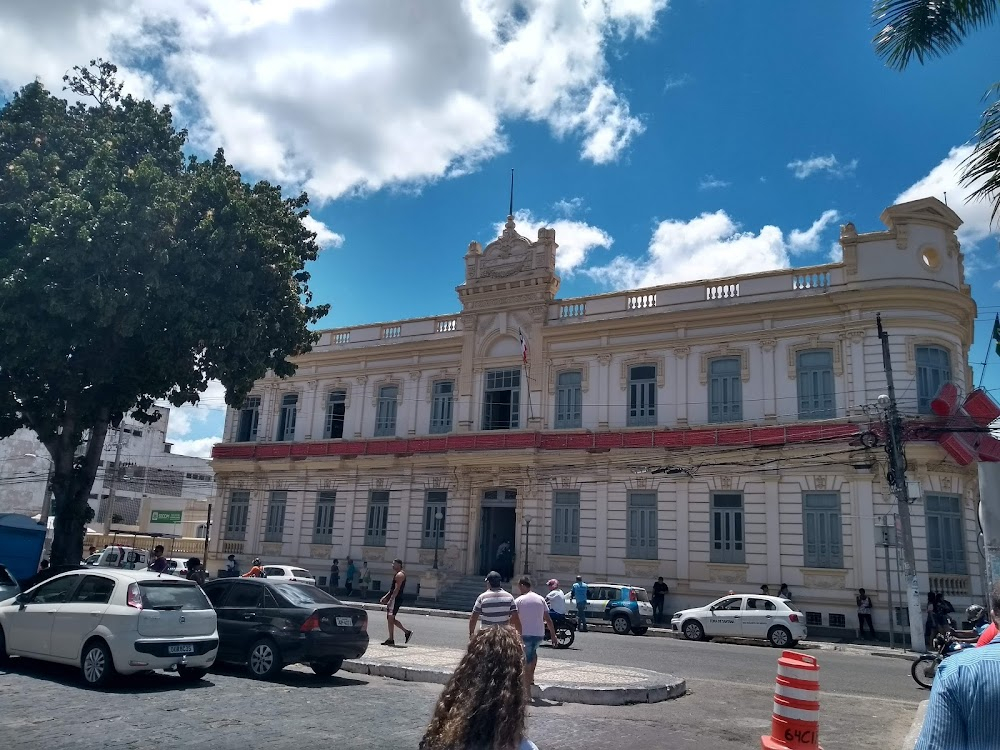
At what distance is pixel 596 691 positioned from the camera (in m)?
11.3

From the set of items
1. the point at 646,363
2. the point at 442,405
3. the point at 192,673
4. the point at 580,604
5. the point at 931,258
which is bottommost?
the point at 192,673

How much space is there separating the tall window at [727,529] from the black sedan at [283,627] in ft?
56.5

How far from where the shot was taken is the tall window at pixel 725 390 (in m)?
28.2

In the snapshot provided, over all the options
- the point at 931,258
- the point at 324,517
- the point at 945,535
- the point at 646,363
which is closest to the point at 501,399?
the point at 646,363

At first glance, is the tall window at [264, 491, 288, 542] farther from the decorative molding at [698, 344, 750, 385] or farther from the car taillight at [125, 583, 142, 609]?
the car taillight at [125, 583, 142, 609]

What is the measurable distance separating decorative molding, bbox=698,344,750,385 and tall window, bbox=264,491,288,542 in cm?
2034

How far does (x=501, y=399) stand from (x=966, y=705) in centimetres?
3095

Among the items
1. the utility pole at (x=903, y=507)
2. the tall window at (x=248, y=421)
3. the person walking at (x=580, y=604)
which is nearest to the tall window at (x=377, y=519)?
the tall window at (x=248, y=421)

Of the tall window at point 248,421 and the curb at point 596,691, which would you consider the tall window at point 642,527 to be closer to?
the curb at point 596,691

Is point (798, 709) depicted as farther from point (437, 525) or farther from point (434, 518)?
point (434, 518)

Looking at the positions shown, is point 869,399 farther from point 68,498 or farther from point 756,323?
point 68,498

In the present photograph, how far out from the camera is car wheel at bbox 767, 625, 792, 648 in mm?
21797

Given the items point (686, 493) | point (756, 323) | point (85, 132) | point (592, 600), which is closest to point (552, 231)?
point (756, 323)

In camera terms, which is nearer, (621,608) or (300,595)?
(300,595)
